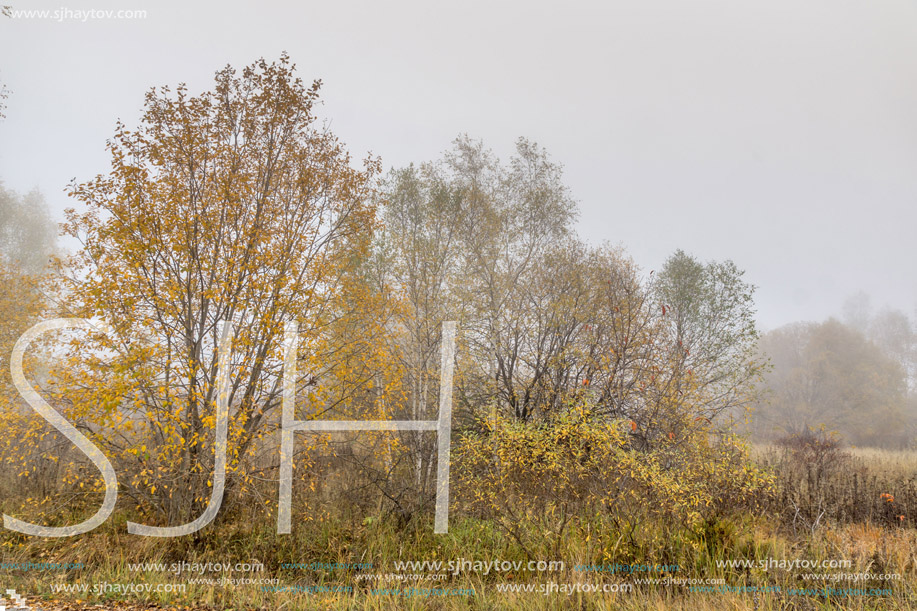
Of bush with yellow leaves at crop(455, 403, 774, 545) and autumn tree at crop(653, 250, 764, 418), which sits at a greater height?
autumn tree at crop(653, 250, 764, 418)

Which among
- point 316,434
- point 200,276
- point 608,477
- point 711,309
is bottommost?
point 608,477

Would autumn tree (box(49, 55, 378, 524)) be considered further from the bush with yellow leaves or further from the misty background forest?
the bush with yellow leaves

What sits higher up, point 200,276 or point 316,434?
point 200,276

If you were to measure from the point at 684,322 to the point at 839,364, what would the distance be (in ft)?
97.1

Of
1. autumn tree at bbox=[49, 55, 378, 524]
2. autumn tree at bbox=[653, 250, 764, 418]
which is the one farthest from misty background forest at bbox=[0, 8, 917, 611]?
autumn tree at bbox=[653, 250, 764, 418]

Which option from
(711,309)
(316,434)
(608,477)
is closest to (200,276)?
(316,434)

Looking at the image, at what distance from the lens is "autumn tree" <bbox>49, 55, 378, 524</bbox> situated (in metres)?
6.60

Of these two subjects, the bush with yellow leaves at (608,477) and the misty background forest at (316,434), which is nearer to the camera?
the misty background forest at (316,434)

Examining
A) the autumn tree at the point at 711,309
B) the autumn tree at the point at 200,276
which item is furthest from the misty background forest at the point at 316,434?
the autumn tree at the point at 711,309

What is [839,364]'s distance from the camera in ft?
119

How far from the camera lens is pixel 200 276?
23.7 feet

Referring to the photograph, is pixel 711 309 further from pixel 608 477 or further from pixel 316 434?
pixel 316 434

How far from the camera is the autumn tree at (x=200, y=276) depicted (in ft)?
21.7

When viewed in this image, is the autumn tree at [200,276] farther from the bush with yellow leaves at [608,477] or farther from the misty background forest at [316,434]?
the bush with yellow leaves at [608,477]
